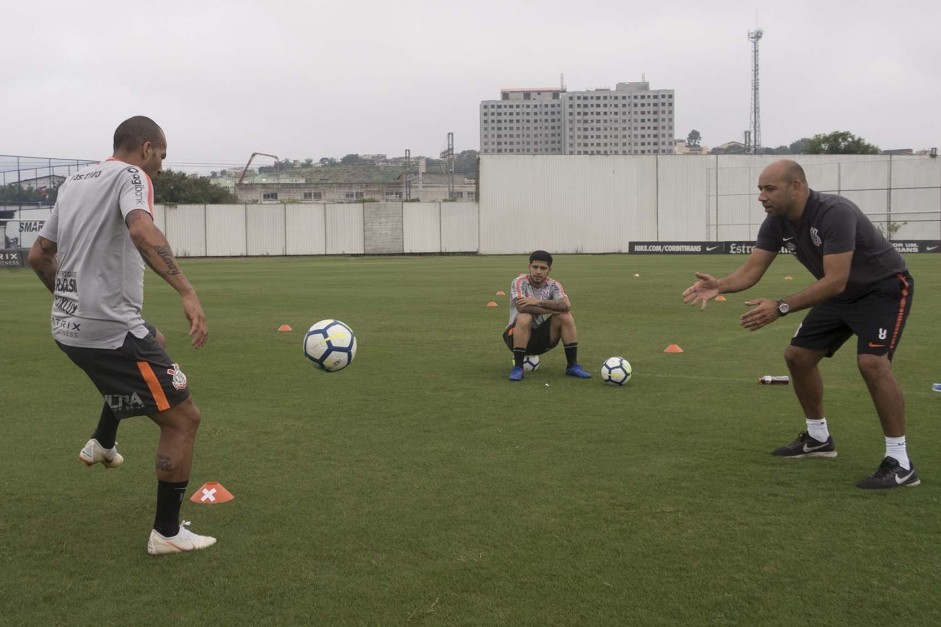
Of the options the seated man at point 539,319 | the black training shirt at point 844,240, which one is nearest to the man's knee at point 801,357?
the black training shirt at point 844,240

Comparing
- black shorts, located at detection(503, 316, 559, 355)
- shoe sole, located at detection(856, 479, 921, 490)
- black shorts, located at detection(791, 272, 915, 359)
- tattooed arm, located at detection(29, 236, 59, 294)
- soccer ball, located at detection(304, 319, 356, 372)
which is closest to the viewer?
tattooed arm, located at detection(29, 236, 59, 294)

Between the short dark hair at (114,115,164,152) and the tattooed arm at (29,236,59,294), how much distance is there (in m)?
0.67

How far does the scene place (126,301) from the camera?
15.0 ft

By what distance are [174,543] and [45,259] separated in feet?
5.69

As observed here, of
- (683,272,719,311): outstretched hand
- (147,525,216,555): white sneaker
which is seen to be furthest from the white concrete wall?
(147,525,216,555): white sneaker

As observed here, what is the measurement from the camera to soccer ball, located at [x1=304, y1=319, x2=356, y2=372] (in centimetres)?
747

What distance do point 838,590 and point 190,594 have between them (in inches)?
114

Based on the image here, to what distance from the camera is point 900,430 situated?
575 cm

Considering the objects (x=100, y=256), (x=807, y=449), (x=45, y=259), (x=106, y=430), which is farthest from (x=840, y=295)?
(x=45, y=259)

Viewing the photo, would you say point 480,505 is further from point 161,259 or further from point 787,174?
point 787,174

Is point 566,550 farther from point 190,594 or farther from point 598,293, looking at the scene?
point 598,293

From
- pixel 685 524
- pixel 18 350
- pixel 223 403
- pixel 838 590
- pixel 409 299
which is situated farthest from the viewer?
pixel 409 299

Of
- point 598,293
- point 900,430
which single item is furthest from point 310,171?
point 900,430

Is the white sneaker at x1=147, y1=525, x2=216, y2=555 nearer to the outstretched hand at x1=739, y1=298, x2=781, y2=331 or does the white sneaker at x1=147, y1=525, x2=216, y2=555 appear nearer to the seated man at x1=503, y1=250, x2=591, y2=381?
the outstretched hand at x1=739, y1=298, x2=781, y2=331
